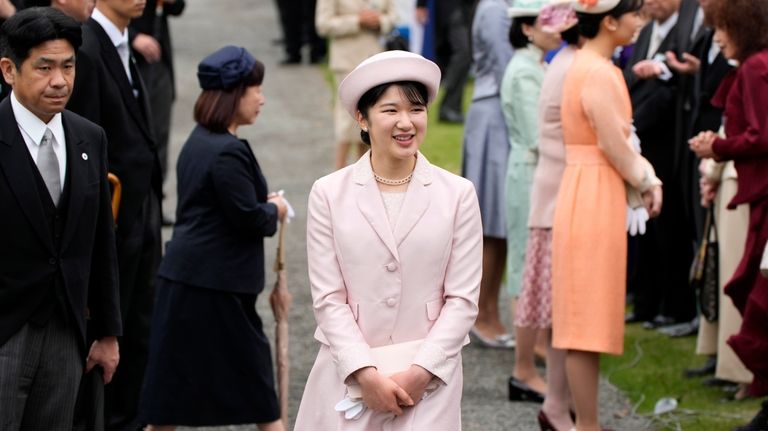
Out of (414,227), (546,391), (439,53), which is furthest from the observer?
(439,53)

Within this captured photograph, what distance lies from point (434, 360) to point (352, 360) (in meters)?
0.25

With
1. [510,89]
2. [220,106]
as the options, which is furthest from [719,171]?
[220,106]

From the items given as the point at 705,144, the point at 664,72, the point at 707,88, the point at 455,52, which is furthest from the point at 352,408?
the point at 455,52

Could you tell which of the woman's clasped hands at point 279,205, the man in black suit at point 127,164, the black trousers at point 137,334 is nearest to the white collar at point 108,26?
the man in black suit at point 127,164

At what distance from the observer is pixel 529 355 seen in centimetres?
731

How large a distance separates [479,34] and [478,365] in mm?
2101

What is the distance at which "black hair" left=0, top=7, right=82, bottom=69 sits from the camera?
462cm

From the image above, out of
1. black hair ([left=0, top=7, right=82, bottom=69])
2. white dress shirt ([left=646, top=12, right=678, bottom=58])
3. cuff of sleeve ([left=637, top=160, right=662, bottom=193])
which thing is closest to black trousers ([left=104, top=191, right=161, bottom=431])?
black hair ([left=0, top=7, right=82, bottom=69])

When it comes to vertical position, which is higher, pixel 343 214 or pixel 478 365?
pixel 343 214

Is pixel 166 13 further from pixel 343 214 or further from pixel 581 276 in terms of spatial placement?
pixel 343 214

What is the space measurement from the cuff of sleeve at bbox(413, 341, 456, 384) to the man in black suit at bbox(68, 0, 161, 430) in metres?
2.10

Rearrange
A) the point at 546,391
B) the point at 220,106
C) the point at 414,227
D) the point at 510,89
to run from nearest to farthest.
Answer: the point at 414,227 → the point at 220,106 → the point at 546,391 → the point at 510,89

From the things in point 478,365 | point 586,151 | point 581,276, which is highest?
point 586,151

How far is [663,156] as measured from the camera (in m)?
8.77
